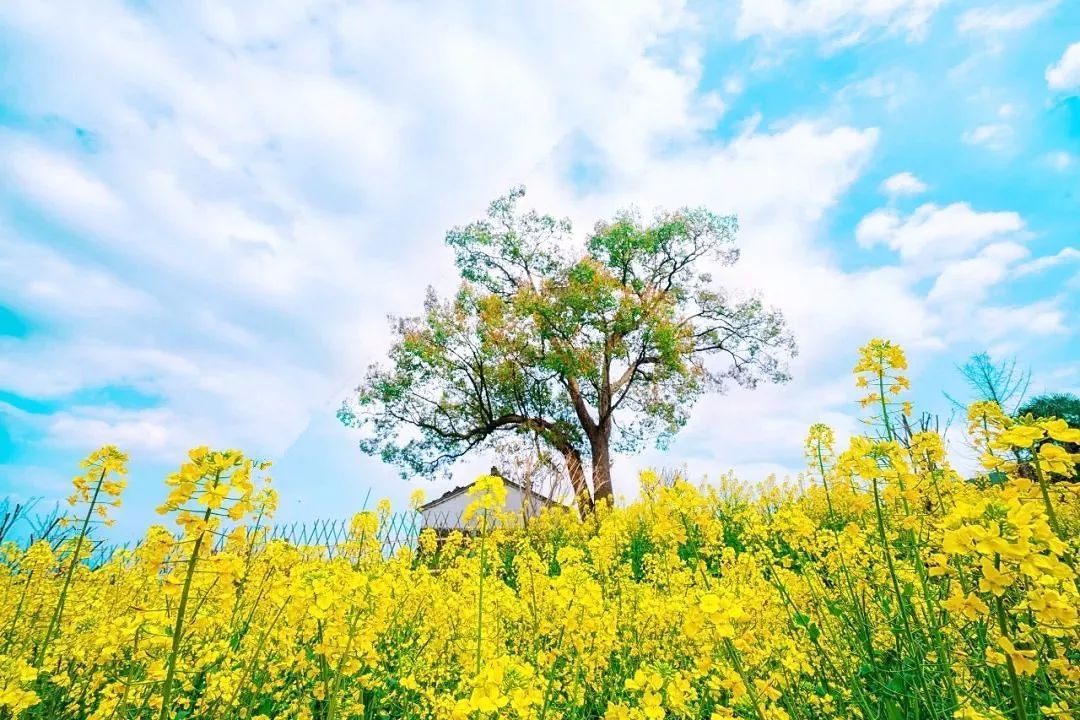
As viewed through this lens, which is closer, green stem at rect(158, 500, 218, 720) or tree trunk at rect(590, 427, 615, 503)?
green stem at rect(158, 500, 218, 720)

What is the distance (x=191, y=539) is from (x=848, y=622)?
Result: 3745mm

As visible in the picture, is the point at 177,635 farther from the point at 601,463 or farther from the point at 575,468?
A: the point at 601,463

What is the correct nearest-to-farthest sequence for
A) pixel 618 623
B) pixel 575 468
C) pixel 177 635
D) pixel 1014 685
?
1. pixel 1014 685
2. pixel 177 635
3. pixel 618 623
4. pixel 575 468

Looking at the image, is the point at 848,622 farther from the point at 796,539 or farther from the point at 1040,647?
the point at 1040,647

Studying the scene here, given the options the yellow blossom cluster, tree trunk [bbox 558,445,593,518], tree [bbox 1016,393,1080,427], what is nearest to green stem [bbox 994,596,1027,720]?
the yellow blossom cluster

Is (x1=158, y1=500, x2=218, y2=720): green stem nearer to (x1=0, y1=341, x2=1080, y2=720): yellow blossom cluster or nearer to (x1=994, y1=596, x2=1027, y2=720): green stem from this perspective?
(x1=0, y1=341, x2=1080, y2=720): yellow blossom cluster

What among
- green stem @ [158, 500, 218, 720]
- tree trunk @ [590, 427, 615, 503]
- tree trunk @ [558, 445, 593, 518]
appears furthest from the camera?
tree trunk @ [590, 427, 615, 503]

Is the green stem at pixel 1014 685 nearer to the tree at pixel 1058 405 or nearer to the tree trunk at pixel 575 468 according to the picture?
the tree trunk at pixel 575 468

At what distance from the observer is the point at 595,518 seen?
11.7m

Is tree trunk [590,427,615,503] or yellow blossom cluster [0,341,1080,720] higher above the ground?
tree trunk [590,427,615,503]

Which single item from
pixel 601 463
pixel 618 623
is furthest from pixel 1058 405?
pixel 618 623

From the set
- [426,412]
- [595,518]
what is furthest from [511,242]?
[595,518]

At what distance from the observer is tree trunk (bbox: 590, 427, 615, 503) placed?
2047cm

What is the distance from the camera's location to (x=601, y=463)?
69.1ft
